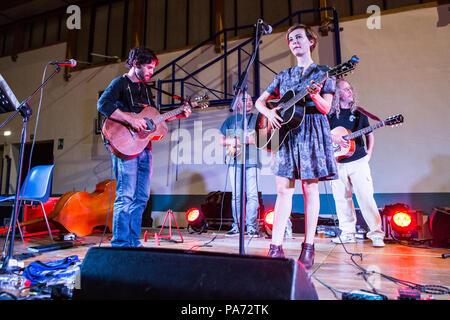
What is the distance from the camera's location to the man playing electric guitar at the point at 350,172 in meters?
3.33

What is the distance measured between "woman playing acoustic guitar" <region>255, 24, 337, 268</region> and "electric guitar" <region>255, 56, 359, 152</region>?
0.04 meters

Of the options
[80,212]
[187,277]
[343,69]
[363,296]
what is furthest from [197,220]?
[187,277]

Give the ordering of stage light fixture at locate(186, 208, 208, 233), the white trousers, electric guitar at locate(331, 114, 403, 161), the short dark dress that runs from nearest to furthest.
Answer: the short dark dress
the white trousers
electric guitar at locate(331, 114, 403, 161)
stage light fixture at locate(186, 208, 208, 233)

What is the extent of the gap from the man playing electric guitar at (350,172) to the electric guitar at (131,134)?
6.95ft

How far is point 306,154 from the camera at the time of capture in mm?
1972

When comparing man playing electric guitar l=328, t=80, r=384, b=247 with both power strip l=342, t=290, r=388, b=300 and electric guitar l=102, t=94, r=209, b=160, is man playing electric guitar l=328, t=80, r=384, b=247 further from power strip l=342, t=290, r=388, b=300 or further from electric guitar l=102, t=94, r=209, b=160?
power strip l=342, t=290, r=388, b=300

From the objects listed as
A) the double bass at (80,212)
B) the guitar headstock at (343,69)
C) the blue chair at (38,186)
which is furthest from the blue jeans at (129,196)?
the blue chair at (38,186)

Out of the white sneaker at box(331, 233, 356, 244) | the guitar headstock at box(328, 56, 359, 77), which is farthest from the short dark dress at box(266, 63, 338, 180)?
the white sneaker at box(331, 233, 356, 244)

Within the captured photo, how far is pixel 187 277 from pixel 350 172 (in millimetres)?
3056

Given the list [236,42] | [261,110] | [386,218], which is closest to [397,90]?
[386,218]

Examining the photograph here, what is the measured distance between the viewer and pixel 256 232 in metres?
4.11

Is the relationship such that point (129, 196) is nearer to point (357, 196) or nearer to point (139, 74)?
point (139, 74)

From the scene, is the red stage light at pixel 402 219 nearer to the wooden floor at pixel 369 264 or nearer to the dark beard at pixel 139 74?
the wooden floor at pixel 369 264

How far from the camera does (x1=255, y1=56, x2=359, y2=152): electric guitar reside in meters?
1.84
